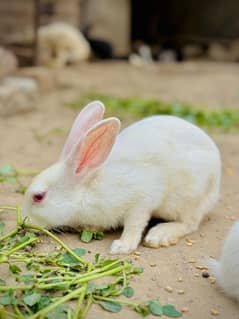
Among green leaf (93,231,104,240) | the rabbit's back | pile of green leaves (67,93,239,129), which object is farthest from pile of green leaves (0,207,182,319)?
pile of green leaves (67,93,239,129)

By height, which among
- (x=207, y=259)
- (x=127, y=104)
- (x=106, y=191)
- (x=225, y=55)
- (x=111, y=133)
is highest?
(x=111, y=133)

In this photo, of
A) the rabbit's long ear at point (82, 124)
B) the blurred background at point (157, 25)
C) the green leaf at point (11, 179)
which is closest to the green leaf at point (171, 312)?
the rabbit's long ear at point (82, 124)

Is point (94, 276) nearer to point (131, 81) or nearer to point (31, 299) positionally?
point (31, 299)

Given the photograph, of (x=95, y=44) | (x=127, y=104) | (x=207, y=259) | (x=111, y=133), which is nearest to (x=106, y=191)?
(x=111, y=133)

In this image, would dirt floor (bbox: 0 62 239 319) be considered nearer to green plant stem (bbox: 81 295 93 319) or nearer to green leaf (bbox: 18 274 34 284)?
green plant stem (bbox: 81 295 93 319)

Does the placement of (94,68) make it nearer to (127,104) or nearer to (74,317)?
(127,104)

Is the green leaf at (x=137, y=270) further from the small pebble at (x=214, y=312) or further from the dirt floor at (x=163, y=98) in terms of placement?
the small pebble at (x=214, y=312)

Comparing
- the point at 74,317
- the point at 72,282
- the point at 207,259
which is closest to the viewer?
the point at 74,317

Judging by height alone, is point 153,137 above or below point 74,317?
above
